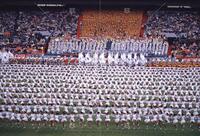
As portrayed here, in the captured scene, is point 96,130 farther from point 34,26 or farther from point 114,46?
point 34,26

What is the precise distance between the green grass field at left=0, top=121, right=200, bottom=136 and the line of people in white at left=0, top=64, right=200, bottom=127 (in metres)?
0.54

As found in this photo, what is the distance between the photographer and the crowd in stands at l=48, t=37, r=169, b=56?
5366 centimetres

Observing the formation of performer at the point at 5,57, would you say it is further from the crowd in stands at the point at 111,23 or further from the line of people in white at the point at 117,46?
the crowd in stands at the point at 111,23

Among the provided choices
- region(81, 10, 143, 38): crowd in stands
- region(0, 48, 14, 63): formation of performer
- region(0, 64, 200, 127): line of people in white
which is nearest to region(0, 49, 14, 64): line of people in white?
region(0, 48, 14, 63): formation of performer

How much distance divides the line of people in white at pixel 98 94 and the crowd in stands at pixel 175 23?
15.1 m

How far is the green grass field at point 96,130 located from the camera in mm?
30438

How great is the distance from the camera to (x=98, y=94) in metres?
36.7

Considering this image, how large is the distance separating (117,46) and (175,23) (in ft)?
36.7

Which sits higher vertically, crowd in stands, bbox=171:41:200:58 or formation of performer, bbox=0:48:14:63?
crowd in stands, bbox=171:41:200:58

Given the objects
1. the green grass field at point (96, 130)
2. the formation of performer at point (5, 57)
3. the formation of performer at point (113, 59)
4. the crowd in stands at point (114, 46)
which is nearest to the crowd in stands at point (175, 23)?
the crowd in stands at point (114, 46)

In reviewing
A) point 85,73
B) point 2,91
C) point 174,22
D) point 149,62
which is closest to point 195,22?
point 174,22

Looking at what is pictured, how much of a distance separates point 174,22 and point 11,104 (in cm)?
3259

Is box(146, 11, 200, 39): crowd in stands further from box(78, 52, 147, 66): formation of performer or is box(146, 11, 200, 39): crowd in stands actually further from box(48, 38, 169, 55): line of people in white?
box(78, 52, 147, 66): formation of performer

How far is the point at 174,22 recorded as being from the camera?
60.5m
